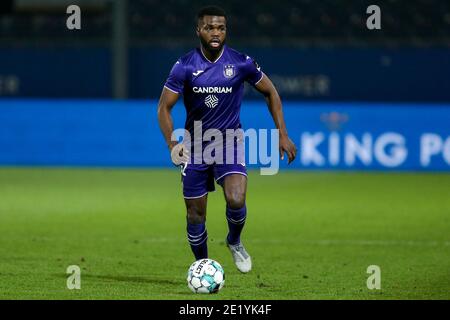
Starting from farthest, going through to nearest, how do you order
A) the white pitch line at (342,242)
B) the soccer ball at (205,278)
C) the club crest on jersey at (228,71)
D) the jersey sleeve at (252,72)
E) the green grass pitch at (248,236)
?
the white pitch line at (342,242) < the jersey sleeve at (252,72) < the club crest on jersey at (228,71) < the green grass pitch at (248,236) < the soccer ball at (205,278)

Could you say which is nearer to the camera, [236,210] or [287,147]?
[287,147]

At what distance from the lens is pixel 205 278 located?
763 centimetres

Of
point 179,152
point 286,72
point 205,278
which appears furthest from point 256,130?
point 205,278

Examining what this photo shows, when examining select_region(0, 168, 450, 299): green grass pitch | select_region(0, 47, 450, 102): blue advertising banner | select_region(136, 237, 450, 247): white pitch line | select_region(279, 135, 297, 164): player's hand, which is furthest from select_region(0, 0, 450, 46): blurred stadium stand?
select_region(279, 135, 297, 164): player's hand

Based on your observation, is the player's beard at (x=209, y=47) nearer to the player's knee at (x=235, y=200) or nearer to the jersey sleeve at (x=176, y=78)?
the jersey sleeve at (x=176, y=78)

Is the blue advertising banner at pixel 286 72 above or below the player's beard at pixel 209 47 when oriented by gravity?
above

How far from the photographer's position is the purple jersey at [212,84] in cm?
831

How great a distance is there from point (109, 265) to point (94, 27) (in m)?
17.5

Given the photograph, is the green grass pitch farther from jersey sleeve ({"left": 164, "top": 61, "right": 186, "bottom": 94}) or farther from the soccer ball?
jersey sleeve ({"left": 164, "top": 61, "right": 186, "bottom": 94})

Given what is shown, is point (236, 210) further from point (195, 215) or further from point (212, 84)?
point (212, 84)

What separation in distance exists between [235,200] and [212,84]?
0.94 m

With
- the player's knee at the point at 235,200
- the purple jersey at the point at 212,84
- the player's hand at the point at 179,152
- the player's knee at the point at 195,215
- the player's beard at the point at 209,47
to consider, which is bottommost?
the player's knee at the point at 195,215

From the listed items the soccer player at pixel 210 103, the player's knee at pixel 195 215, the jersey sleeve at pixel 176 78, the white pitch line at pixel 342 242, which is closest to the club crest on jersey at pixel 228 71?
the soccer player at pixel 210 103

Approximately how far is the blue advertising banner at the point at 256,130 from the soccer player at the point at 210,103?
10.7 meters
